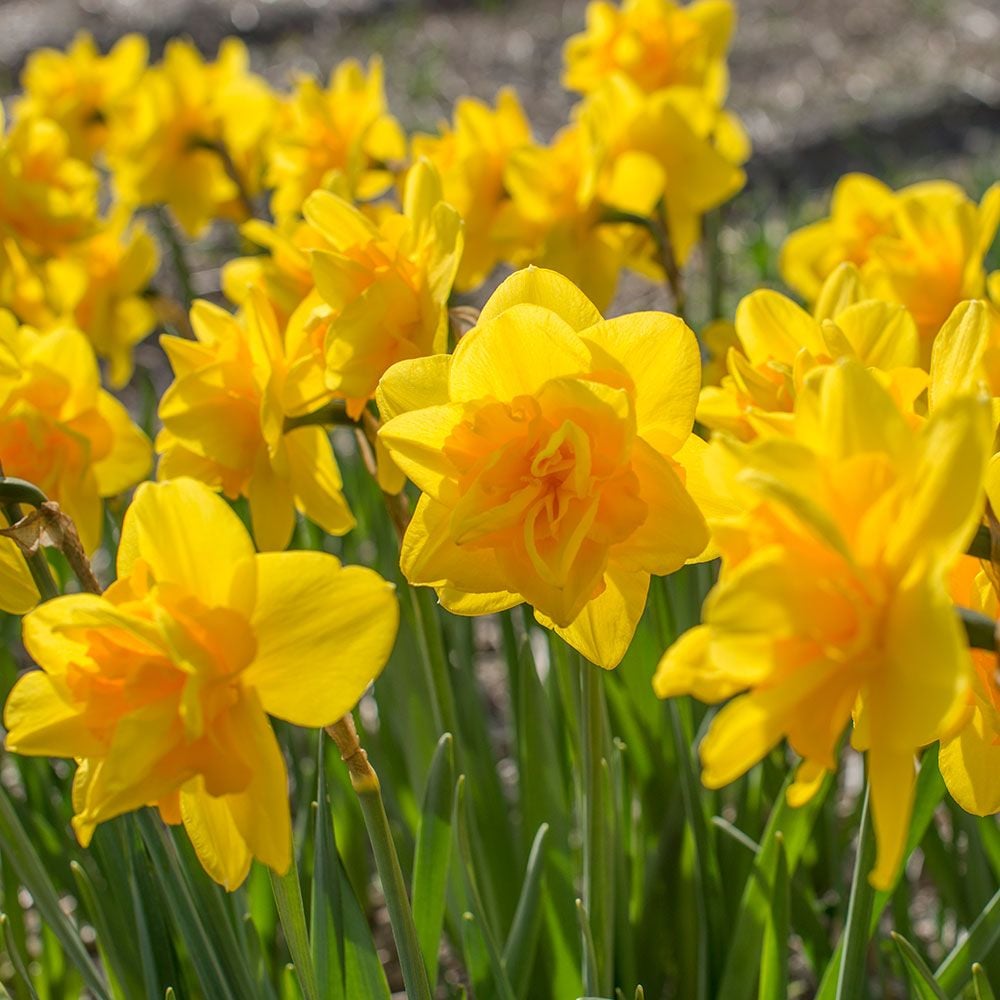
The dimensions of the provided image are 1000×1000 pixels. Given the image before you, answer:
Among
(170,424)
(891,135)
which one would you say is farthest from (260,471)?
(891,135)

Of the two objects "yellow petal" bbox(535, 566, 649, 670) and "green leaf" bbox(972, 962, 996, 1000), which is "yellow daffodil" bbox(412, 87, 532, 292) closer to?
"yellow petal" bbox(535, 566, 649, 670)

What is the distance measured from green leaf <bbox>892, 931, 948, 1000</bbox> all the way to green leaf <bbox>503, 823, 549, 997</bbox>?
15.1 inches

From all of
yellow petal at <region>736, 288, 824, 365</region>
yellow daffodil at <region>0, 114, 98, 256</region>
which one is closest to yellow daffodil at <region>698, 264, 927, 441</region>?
yellow petal at <region>736, 288, 824, 365</region>

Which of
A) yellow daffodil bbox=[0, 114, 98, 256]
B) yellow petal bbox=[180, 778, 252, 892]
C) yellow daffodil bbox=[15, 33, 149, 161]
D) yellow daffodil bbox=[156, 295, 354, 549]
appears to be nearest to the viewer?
yellow petal bbox=[180, 778, 252, 892]

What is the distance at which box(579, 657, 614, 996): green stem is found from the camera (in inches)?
49.3

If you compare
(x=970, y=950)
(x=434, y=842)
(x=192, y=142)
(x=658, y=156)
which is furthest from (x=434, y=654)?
(x=192, y=142)

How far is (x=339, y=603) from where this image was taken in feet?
3.05

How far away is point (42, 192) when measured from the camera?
2281 mm

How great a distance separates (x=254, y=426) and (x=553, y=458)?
0.55 m

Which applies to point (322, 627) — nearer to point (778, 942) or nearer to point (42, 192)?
point (778, 942)

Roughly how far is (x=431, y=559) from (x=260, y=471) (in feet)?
1.57

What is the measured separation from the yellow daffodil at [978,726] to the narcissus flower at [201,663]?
0.40 meters

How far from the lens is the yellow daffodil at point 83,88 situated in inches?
124

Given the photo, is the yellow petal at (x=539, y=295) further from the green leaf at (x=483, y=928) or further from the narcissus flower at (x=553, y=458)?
the green leaf at (x=483, y=928)
